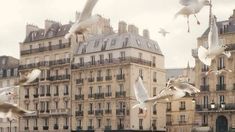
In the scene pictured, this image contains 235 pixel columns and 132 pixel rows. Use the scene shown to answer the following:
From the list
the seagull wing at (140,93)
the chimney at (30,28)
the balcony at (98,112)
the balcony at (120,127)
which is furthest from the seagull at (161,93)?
the chimney at (30,28)

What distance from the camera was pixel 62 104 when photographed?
79.6 metres

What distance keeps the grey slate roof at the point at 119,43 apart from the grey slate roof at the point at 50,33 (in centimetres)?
354

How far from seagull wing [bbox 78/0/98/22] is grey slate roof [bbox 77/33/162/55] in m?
67.4

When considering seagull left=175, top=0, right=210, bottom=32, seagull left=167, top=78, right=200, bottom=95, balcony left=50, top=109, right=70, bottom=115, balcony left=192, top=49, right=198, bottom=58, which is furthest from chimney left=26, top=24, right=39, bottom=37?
seagull left=175, top=0, right=210, bottom=32

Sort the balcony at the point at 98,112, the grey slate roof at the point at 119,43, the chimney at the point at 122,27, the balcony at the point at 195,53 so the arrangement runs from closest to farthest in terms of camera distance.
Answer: the balcony at the point at 195,53 → the grey slate roof at the point at 119,43 → the balcony at the point at 98,112 → the chimney at the point at 122,27

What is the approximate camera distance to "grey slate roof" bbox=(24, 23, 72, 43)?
8081 cm

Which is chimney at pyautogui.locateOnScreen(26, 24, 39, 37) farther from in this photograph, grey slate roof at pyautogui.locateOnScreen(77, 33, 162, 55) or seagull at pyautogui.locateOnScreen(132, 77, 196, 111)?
seagull at pyautogui.locateOnScreen(132, 77, 196, 111)

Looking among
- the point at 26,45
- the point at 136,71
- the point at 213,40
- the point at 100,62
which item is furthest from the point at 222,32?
the point at 213,40

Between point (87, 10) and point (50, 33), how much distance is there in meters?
78.9

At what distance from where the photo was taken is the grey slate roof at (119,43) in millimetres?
72562

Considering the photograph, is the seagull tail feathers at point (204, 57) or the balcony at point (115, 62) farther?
the balcony at point (115, 62)

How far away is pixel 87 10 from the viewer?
4.14 metres

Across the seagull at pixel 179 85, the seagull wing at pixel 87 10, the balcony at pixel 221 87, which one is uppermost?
the balcony at pixel 221 87

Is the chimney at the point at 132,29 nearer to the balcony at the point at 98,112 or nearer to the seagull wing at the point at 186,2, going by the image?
the balcony at the point at 98,112
